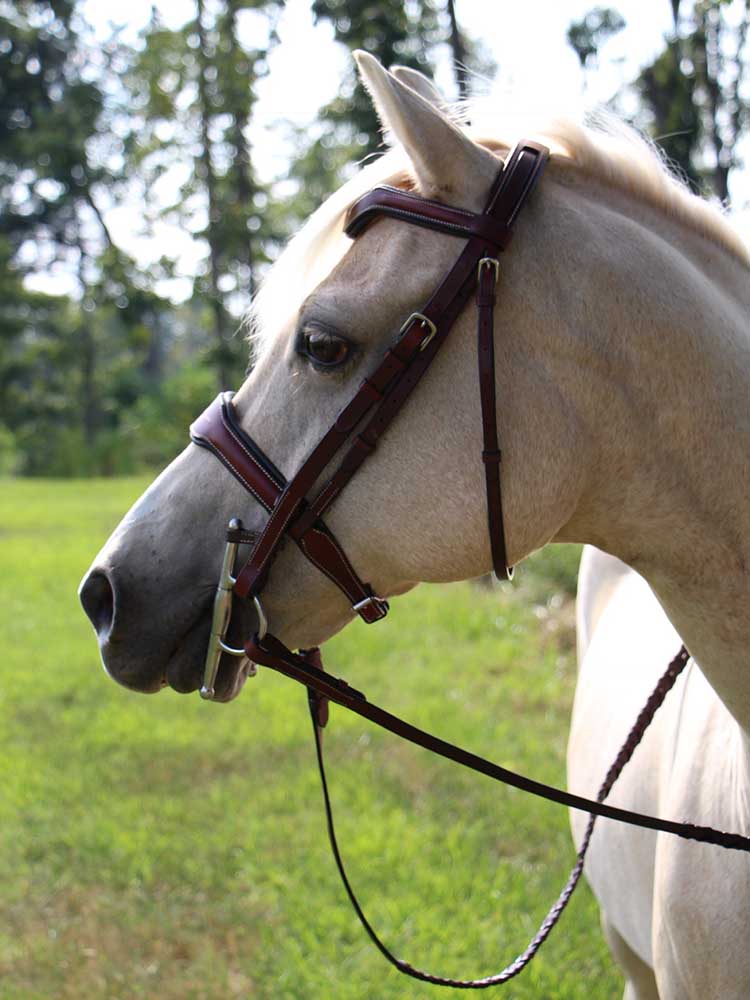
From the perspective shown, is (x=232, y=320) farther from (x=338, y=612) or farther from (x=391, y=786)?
(x=338, y=612)

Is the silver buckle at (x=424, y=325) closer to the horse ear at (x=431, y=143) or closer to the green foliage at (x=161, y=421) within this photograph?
the horse ear at (x=431, y=143)

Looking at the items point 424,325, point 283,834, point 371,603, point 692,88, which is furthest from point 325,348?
point 692,88

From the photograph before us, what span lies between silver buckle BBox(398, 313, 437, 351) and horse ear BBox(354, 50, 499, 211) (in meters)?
0.20

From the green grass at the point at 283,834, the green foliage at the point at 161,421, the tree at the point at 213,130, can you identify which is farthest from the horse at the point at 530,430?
the green foliage at the point at 161,421

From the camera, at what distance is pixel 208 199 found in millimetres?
14797

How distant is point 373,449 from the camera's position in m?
1.49

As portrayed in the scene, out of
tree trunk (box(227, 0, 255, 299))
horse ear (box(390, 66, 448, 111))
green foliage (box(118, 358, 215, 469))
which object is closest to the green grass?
horse ear (box(390, 66, 448, 111))

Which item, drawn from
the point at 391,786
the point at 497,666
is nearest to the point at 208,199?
the point at 497,666

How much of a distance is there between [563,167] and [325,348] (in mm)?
523

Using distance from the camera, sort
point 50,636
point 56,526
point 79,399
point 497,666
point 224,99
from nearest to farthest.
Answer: point 497,666 < point 50,636 < point 224,99 < point 56,526 < point 79,399

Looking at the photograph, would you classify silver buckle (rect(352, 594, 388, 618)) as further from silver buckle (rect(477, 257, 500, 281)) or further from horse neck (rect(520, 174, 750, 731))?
silver buckle (rect(477, 257, 500, 281))

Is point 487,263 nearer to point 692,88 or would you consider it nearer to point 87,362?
point 692,88

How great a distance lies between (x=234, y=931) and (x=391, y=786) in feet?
4.34

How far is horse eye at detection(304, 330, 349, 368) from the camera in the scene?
1.48 metres
